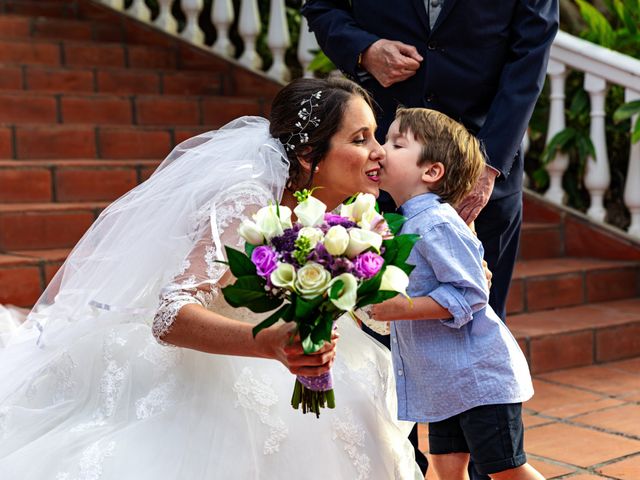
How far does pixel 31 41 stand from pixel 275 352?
4.64 metres

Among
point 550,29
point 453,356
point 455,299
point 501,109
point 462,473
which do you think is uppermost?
point 550,29

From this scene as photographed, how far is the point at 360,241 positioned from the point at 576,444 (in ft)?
6.19

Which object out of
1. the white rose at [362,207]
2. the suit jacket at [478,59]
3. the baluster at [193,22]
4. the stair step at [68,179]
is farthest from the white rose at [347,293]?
the baluster at [193,22]

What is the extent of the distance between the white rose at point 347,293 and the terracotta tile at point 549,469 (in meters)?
1.55

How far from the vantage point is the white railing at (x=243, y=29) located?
650cm

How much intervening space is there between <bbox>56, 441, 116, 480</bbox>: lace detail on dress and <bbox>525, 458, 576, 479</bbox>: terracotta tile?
146 centimetres

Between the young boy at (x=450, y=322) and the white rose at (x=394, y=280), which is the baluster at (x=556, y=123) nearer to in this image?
the young boy at (x=450, y=322)

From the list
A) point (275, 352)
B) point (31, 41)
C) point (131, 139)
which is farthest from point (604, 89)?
point (275, 352)

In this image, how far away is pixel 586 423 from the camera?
3.77 metres

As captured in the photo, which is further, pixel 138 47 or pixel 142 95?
pixel 138 47

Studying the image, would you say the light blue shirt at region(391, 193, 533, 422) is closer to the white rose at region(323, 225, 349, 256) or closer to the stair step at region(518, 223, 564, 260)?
the white rose at region(323, 225, 349, 256)

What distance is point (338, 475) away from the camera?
8.25 ft

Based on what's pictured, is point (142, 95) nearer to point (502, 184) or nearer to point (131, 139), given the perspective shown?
point (131, 139)

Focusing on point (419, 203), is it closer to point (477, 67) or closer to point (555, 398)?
point (477, 67)
